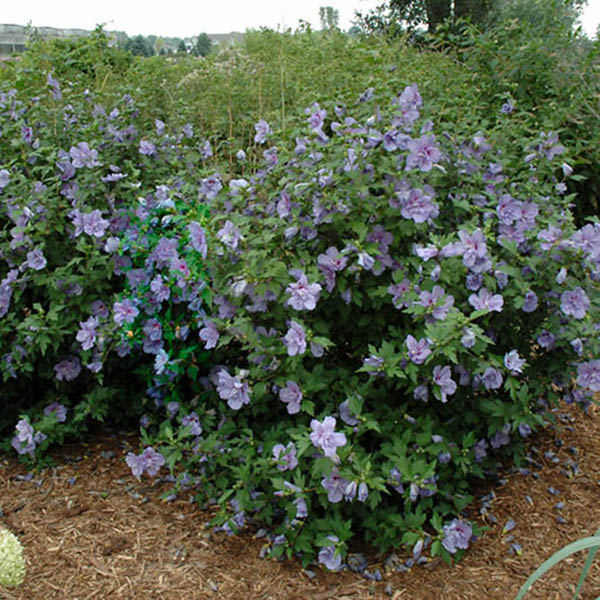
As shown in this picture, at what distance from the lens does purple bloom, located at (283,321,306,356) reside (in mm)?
2281

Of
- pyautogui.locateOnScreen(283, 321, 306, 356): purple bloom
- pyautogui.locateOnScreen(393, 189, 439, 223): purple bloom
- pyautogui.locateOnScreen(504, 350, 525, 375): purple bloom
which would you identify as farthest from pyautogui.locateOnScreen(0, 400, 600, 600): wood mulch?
pyautogui.locateOnScreen(393, 189, 439, 223): purple bloom

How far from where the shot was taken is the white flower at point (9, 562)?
162cm

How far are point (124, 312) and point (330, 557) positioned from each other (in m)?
1.27

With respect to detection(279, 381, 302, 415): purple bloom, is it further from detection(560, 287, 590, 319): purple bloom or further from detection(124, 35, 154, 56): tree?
detection(124, 35, 154, 56): tree

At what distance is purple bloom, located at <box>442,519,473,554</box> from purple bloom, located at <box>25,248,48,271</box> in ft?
6.23

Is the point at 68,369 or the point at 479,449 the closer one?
the point at 479,449

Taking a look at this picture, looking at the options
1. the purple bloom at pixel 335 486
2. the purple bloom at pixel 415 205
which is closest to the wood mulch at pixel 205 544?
the purple bloom at pixel 335 486

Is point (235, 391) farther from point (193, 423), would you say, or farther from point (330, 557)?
point (330, 557)

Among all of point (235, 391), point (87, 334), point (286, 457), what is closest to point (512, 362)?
point (286, 457)

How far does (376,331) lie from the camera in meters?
2.60

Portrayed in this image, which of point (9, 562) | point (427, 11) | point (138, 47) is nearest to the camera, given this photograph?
point (9, 562)

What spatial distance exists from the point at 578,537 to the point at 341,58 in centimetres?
382

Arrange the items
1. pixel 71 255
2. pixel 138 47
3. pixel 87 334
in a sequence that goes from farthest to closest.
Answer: pixel 138 47 < pixel 71 255 < pixel 87 334

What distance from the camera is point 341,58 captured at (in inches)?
206
